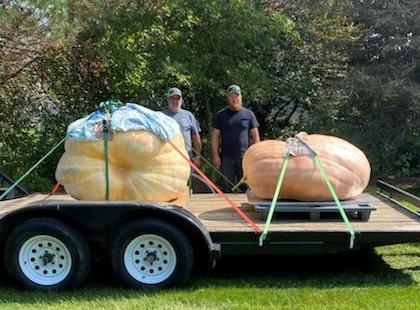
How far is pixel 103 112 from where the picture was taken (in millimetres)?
6094

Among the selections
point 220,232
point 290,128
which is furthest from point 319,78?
point 220,232

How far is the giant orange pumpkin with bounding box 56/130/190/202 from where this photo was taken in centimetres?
577

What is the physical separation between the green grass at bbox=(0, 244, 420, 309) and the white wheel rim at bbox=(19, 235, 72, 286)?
0.14 metres

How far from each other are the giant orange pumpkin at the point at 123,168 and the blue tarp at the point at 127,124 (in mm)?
46

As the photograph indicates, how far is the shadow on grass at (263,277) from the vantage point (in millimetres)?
5266

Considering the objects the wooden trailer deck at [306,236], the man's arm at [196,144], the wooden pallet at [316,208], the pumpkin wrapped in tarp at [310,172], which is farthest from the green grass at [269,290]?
the man's arm at [196,144]

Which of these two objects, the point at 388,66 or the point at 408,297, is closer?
the point at 408,297

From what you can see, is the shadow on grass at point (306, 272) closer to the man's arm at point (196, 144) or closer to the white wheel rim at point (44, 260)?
the white wheel rim at point (44, 260)

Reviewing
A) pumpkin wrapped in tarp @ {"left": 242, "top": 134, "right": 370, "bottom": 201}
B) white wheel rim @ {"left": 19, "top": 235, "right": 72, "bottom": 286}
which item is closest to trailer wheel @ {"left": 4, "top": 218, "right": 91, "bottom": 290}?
white wheel rim @ {"left": 19, "top": 235, "right": 72, "bottom": 286}

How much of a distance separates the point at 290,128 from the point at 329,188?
7531mm

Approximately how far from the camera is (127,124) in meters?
5.81

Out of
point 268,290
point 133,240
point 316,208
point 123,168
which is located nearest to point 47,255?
point 133,240

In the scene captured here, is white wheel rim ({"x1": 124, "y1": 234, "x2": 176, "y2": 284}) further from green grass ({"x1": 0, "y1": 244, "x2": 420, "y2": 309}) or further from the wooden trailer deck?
the wooden trailer deck

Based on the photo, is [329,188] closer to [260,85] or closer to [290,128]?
[260,85]
